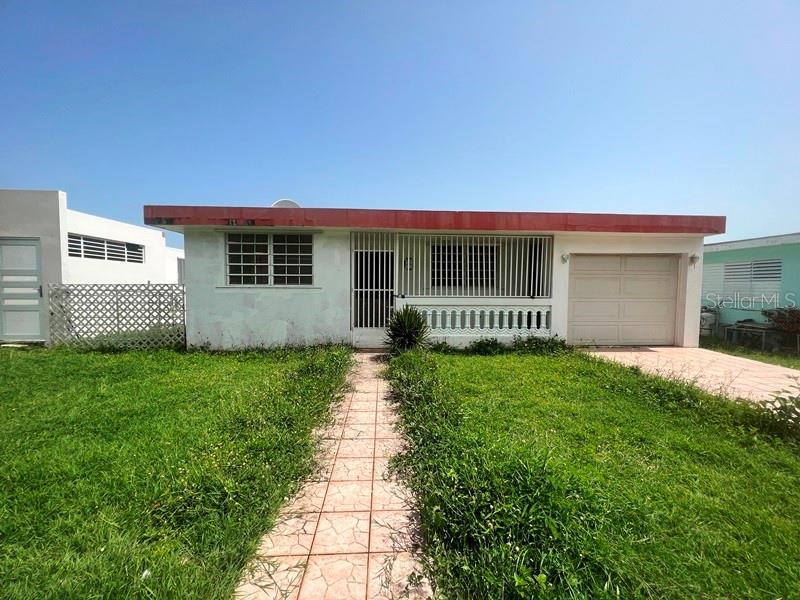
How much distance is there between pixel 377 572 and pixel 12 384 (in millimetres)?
6405

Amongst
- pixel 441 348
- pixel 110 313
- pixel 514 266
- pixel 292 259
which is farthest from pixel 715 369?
pixel 110 313

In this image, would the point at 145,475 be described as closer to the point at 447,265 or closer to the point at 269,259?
the point at 269,259

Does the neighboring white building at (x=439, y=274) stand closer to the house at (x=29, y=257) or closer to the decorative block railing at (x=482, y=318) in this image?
the decorative block railing at (x=482, y=318)

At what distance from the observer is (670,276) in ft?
28.3

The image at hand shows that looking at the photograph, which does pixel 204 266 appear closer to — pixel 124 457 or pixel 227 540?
pixel 124 457

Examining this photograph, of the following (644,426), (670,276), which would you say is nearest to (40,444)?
(644,426)

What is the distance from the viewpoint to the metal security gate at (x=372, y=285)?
809 centimetres

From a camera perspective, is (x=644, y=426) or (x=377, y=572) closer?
(x=377, y=572)

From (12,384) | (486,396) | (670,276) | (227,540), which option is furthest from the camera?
(670,276)

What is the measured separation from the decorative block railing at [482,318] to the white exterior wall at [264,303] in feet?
5.17

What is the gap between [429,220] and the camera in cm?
748

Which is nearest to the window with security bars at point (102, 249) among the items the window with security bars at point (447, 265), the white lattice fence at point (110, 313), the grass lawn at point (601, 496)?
the white lattice fence at point (110, 313)

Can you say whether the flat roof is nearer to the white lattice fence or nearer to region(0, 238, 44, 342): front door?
the white lattice fence

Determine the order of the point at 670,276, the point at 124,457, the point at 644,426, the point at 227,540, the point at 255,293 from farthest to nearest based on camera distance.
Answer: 1. the point at 670,276
2. the point at 255,293
3. the point at 644,426
4. the point at 124,457
5. the point at 227,540
